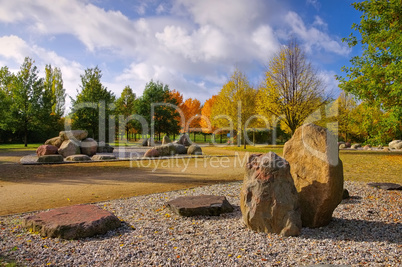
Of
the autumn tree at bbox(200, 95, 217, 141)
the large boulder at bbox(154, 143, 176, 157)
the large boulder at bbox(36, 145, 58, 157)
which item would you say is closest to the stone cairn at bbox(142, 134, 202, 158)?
the large boulder at bbox(154, 143, 176, 157)

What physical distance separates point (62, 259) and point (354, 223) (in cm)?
499

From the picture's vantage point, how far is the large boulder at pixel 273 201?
14.7 ft

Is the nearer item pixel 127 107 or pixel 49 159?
pixel 49 159

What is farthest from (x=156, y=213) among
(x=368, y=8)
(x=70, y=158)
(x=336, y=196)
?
(x=368, y=8)

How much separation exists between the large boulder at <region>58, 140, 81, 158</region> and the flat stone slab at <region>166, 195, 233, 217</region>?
13.8 m

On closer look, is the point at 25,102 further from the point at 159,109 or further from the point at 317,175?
the point at 317,175

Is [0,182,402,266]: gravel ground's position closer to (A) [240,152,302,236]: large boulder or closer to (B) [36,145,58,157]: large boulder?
(A) [240,152,302,236]: large boulder

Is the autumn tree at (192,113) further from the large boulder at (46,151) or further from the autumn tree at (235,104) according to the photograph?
the large boulder at (46,151)

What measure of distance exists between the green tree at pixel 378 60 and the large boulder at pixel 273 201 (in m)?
11.4

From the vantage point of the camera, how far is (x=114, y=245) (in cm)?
414

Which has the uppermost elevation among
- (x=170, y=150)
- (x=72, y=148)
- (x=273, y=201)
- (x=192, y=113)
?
(x=192, y=113)

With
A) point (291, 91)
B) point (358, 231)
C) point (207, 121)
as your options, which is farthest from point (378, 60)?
point (207, 121)

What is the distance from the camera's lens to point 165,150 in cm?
1909

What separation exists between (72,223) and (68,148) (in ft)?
47.8
